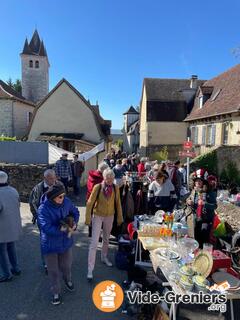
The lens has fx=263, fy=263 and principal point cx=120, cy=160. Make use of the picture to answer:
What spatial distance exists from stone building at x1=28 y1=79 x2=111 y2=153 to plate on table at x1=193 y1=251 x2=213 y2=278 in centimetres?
1837

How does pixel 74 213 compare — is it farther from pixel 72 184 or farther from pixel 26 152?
pixel 26 152

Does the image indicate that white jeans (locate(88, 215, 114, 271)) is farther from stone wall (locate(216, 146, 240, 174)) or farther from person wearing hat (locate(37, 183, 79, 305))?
stone wall (locate(216, 146, 240, 174))

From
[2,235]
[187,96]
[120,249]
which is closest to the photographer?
[2,235]

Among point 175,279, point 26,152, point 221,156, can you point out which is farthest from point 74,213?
point 221,156

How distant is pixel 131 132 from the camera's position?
40.8 metres

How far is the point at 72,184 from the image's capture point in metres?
10.9

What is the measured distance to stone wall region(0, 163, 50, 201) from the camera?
10.2 m

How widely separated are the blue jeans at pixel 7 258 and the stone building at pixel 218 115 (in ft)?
46.6

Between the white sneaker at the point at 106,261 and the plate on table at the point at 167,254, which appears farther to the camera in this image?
the white sneaker at the point at 106,261

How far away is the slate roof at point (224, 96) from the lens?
17.4 meters

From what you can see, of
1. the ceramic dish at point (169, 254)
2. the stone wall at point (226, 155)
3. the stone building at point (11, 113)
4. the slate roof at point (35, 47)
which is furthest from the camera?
the slate roof at point (35, 47)

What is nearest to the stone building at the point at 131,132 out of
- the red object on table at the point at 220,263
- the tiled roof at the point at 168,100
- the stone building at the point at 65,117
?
the tiled roof at the point at 168,100

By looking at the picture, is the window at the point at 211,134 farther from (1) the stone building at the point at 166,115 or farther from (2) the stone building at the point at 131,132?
(2) the stone building at the point at 131,132

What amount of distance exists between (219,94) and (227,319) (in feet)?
66.8
